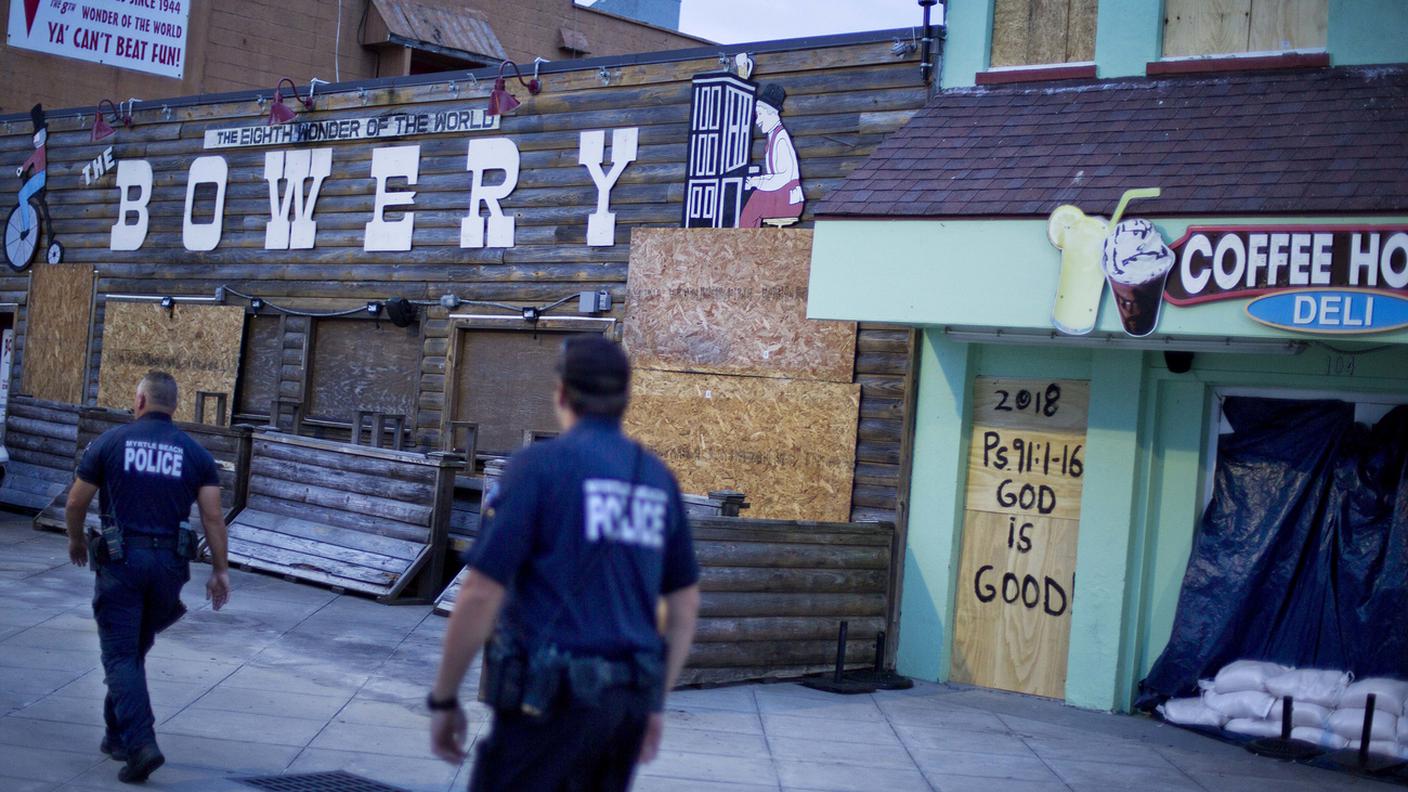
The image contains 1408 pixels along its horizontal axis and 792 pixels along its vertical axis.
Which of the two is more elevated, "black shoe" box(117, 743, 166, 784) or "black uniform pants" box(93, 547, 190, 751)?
"black uniform pants" box(93, 547, 190, 751)

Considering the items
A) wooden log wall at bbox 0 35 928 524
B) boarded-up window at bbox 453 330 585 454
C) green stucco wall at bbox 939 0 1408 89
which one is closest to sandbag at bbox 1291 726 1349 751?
wooden log wall at bbox 0 35 928 524

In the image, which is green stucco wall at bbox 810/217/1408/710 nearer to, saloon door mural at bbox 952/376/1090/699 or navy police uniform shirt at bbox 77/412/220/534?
saloon door mural at bbox 952/376/1090/699

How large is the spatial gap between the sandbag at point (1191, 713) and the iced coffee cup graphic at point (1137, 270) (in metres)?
2.65

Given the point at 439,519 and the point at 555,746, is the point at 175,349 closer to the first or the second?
the point at 439,519

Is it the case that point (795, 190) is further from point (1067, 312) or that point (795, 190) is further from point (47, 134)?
point (47, 134)

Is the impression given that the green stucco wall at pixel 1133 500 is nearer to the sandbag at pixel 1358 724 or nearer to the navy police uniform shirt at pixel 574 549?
the sandbag at pixel 1358 724

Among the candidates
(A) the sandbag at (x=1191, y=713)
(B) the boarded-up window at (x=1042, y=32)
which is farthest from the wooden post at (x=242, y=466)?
(A) the sandbag at (x=1191, y=713)

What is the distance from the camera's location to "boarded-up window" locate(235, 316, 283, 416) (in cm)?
1540

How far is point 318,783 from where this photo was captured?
6.52 metres

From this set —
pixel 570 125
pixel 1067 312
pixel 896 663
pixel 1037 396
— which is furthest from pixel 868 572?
pixel 570 125

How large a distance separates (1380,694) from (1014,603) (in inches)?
98.9

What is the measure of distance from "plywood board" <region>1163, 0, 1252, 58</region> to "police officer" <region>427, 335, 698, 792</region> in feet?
24.4

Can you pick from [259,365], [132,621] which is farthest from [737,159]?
[132,621]

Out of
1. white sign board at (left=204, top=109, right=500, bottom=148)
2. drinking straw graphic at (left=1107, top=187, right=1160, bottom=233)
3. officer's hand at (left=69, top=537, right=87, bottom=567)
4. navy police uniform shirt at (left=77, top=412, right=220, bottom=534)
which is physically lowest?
officer's hand at (left=69, top=537, right=87, bottom=567)
